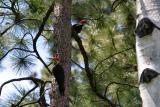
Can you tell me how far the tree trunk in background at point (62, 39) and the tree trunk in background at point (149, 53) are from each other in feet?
4.76

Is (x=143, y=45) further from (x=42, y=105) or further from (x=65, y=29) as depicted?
(x=42, y=105)

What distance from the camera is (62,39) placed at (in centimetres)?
223

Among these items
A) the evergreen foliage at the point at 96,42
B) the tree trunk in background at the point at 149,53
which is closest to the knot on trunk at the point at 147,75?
the tree trunk in background at the point at 149,53

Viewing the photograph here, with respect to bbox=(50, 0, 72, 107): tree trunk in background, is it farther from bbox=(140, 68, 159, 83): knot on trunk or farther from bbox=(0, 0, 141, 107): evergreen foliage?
bbox=(140, 68, 159, 83): knot on trunk

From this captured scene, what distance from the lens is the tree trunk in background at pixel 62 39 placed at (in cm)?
209

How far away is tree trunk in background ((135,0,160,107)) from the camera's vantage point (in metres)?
0.60

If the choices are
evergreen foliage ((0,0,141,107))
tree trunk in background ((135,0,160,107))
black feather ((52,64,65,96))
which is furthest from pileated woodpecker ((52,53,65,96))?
tree trunk in background ((135,0,160,107))

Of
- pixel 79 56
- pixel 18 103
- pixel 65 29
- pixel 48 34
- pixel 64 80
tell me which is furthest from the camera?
pixel 79 56

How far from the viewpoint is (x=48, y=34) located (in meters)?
2.93

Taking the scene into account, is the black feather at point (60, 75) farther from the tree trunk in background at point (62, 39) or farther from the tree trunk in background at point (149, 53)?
the tree trunk in background at point (149, 53)

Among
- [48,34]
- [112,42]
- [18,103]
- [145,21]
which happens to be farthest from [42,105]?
[145,21]

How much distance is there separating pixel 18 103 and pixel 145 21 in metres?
2.10

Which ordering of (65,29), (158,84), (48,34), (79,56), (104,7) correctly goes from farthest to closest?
(79,56) → (104,7) → (48,34) → (65,29) → (158,84)

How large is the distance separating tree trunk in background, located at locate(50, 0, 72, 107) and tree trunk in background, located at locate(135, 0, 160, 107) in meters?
1.45
